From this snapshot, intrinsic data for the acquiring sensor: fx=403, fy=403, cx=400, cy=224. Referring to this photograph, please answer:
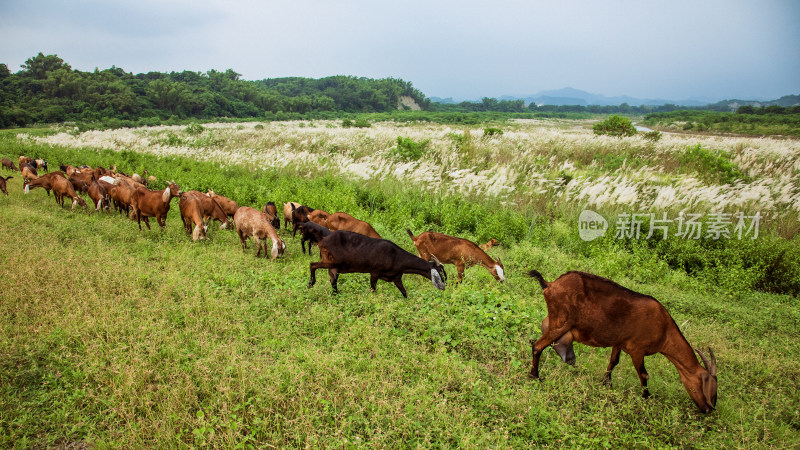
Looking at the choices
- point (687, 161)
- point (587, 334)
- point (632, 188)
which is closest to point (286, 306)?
point (587, 334)

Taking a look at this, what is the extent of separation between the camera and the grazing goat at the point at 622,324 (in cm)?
400

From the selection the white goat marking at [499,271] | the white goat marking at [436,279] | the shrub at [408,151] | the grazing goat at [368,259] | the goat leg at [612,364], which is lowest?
the goat leg at [612,364]

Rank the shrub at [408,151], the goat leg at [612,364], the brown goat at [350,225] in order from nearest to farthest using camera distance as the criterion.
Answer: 1. the goat leg at [612,364]
2. the brown goat at [350,225]
3. the shrub at [408,151]

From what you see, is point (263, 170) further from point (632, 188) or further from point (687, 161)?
point (687, 161)

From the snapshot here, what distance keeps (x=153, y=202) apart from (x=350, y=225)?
435 cm

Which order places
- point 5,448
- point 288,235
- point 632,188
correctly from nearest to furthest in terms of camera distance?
point 5,448, point 288,235, point 632,188

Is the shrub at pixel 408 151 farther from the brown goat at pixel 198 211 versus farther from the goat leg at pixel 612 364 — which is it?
the goat leg at pixel 612 364

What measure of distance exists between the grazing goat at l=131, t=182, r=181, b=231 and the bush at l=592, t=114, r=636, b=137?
22.3 meters

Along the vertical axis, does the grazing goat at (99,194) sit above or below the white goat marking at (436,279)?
above

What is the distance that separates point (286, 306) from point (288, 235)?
4164mm

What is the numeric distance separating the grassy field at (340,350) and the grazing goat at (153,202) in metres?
0.45

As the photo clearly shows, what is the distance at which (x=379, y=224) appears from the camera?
9430 millimetres

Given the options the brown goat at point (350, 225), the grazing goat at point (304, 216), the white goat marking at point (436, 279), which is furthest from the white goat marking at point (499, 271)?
the grazing goat at point (304, 216)

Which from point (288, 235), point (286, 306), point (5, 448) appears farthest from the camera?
point (288, 235)
